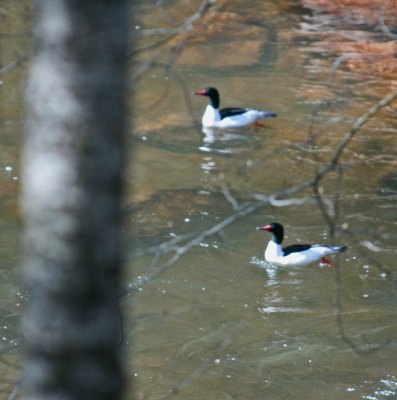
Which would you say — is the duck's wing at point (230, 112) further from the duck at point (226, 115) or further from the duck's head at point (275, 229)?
the duck's head at point (275, 229)

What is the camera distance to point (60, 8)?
285 centimetres

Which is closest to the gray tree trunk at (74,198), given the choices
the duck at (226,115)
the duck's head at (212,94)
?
the duck at (226,115)

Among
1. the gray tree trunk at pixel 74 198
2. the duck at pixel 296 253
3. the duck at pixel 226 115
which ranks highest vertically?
the gray tree trunk at pixel 74 198

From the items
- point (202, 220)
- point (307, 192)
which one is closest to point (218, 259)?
point (202, 220)

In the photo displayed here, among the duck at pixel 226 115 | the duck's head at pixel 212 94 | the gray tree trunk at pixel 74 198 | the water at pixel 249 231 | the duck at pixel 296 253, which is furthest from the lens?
the duck's head at pixel 212 94

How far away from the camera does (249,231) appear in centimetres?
1185

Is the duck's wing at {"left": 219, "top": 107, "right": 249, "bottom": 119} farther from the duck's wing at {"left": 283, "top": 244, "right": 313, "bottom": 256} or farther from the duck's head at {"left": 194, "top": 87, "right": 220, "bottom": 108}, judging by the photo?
the duck's wing at {"left": 283, "top": 244, "right": 313, "bottom": 256}

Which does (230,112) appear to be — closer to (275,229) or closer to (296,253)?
(275,229)

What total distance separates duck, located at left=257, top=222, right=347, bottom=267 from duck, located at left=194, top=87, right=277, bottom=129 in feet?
12.3

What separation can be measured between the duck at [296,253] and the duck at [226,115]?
376 cm

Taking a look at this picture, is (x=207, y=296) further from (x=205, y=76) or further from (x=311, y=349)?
(x=205, y=76)

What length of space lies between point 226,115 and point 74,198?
476 inches

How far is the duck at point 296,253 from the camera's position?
10922 mm

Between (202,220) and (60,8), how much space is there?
8.83m
